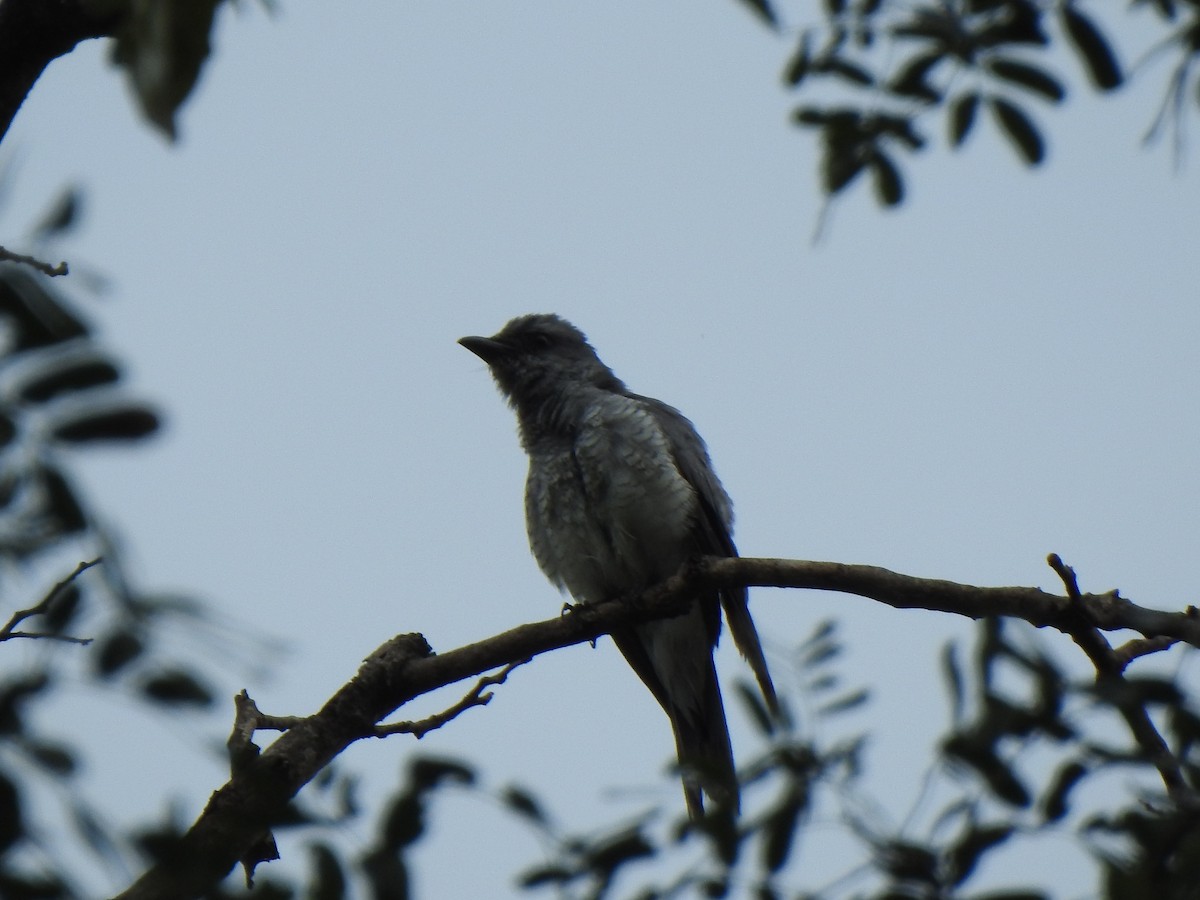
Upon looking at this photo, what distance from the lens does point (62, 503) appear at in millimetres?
1746

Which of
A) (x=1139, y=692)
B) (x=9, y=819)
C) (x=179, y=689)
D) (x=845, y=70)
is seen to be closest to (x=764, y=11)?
(x=845, y=70)

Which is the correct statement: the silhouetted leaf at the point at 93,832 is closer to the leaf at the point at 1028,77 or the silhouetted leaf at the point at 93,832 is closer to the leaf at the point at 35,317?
the leaf at the point at 35,317

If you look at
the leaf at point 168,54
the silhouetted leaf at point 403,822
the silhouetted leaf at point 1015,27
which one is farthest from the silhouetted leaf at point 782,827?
the silhouetted leaf at point 1015,27

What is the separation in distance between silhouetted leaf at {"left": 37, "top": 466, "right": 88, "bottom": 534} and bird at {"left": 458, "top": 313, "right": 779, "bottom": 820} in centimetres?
456

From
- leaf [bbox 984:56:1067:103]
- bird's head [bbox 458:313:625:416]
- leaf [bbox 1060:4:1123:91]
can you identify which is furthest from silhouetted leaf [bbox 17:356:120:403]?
bird's head [bbox 458:313:625:416]

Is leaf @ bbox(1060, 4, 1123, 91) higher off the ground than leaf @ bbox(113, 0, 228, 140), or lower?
higher

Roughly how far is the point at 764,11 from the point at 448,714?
9.70 ft

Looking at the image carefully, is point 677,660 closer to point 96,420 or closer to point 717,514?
point 717,514

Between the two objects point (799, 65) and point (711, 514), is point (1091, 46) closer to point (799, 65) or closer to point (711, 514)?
point (799, 65)

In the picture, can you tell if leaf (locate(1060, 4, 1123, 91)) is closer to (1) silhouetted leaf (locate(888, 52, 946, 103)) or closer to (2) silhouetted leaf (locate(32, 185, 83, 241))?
(1) silhouetted leaf (locate(888, 52, 946, 103))

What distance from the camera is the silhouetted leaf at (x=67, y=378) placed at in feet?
5.85

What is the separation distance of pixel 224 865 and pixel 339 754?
2536mm

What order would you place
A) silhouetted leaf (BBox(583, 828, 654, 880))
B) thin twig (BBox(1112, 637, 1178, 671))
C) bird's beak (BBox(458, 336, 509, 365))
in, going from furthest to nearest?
1. bird's beak (BBox(458, 336, 509, 365))
2. thin twig (BBox(1112, 637, 1178, 671))
3. silhouetted leaf (BBox(583, 828, 654, 880))

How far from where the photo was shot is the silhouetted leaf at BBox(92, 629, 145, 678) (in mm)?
1911
